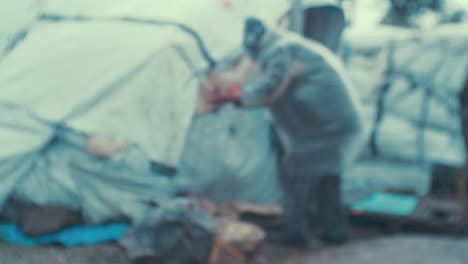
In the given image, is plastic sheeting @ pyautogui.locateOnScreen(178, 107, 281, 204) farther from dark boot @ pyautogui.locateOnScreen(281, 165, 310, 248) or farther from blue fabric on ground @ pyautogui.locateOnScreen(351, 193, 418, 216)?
blue fabric on ground @ pyautogui.locateOnScreen(351, 193, 418, 216)

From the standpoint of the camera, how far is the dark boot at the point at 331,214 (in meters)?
4.53

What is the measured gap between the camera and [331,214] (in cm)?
455

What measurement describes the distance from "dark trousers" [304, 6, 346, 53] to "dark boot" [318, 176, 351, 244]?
159 centimetres

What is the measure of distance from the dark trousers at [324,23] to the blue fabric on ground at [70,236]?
267 centimetres

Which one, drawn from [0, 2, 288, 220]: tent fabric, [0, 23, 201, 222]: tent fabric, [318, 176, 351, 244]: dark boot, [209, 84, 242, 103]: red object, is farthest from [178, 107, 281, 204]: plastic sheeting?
[318, 176, 351, 244]: dark boot

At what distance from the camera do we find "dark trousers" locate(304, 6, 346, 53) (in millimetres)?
5461

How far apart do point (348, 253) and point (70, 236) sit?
199 cm

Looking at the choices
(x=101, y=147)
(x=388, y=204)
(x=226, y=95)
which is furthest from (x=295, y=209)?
(x=101, y=147)

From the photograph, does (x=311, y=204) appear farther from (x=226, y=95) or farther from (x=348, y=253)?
(x=226, y=95)

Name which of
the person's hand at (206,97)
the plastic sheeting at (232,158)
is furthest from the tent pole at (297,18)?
the person's hand at (206,97)

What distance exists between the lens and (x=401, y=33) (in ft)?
21.6

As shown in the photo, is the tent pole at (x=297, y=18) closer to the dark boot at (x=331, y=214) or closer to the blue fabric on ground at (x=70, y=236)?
the dark boot at (x=331, y=214)

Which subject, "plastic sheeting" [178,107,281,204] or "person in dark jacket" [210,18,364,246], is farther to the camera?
"plastic sheeting" [178,107,281,204]

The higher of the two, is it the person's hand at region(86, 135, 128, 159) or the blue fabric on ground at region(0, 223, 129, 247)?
the person's hand at region(86, 135, 128, 159)
